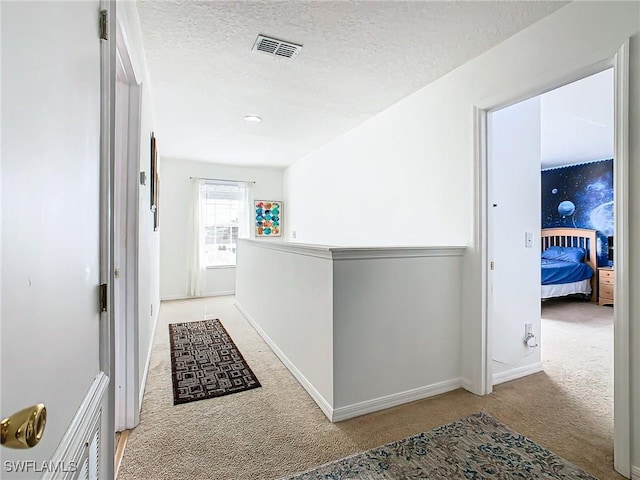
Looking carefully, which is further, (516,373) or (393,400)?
(516,373)

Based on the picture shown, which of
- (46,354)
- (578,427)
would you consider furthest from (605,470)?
(46,354)

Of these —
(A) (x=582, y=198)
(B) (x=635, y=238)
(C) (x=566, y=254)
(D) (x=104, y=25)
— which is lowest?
(C) (x=566, y=254)

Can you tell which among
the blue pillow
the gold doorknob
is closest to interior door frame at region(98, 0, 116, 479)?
the gold doorknob

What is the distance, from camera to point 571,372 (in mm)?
2686

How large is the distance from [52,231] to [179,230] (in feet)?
17.7

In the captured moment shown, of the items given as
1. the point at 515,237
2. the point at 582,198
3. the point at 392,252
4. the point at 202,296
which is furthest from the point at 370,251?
the point at 582,198

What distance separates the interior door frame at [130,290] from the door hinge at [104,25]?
0.95 meters

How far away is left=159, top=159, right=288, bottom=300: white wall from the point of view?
556 cm

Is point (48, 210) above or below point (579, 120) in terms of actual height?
below

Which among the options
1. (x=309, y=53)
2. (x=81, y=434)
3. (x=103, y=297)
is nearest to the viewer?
(x=81, y=434)

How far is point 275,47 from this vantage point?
2234mm

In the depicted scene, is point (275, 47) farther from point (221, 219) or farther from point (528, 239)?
point (221, 219)

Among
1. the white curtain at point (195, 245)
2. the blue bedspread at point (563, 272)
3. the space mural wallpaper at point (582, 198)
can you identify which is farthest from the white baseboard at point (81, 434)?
the space mural wallpaper at point (582, 198)

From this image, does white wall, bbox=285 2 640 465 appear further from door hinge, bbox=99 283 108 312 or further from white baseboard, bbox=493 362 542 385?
door hinge, bbox=99 283 108 312
